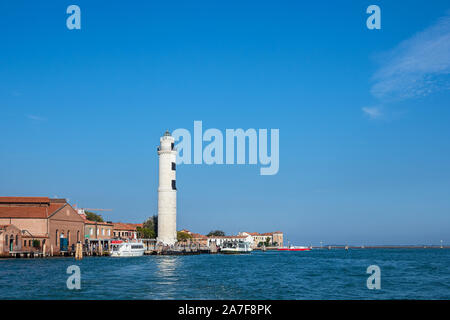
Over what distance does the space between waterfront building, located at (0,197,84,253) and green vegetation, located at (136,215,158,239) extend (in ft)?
103

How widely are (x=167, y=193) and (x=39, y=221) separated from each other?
30148mm

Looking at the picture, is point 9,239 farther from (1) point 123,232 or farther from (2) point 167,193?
(1) point 123,232

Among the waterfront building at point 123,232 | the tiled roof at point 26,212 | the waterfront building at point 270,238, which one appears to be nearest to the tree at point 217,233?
the waterfront building at point 270,238

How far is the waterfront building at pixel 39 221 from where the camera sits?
6262 centimetres

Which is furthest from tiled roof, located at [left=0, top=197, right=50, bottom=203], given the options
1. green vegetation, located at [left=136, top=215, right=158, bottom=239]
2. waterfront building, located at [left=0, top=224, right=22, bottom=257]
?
green vegetation, located at [left=136, top=215, right=158, bottom=239]

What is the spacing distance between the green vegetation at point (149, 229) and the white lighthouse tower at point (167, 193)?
9968 millimetres

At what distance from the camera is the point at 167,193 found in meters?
90.6

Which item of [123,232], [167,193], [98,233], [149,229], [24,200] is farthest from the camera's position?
[149,229]

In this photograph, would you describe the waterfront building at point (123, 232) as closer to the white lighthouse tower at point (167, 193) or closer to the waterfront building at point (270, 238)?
the white lighthouse tower at point (167, 193)

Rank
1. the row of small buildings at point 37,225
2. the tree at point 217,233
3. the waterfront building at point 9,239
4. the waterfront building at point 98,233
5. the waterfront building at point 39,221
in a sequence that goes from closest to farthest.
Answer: the waterfront building at point 9,239
the row of small buildings at point 37,225
the waterfront building at point 39,221
the waterfront building at point 98,233
the tree at point 217,233

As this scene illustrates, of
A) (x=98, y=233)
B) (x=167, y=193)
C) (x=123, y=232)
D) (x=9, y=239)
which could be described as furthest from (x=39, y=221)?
(x=123, y=232)

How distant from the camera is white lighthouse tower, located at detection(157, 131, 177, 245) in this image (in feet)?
297
